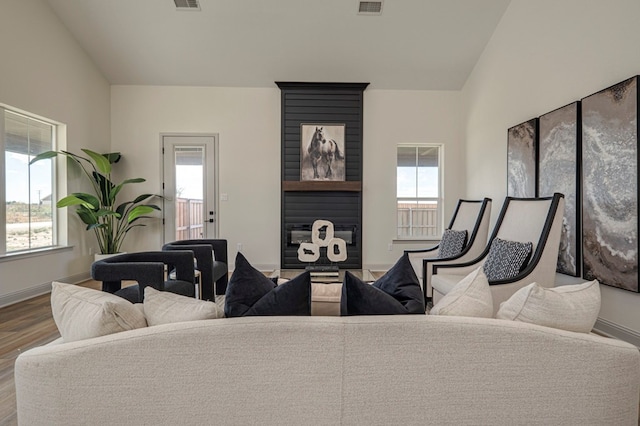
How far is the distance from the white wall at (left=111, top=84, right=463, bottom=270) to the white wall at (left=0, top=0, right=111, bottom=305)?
1.57ft

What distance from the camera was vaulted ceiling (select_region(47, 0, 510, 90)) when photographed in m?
4.52

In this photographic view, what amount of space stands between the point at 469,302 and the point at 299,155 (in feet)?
15.1

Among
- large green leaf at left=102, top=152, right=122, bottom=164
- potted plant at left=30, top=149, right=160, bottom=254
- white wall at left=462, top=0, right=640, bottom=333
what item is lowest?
potted plant at left=30, top=149, right=160, bottom=254

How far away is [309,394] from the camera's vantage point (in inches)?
44.5

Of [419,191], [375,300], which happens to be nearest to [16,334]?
[375,300]

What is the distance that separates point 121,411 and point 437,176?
554cm

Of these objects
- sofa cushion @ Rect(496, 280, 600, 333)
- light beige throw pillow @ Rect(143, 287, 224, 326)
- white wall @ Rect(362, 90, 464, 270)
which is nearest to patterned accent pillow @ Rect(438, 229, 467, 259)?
white wall @ Rect(362, 90, 464, 270)

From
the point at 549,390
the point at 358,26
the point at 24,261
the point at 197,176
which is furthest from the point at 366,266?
the point at 549,390

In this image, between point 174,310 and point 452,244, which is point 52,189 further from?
point 452,244

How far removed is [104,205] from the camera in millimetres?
5211

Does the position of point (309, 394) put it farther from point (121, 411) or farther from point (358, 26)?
point (358, 26)

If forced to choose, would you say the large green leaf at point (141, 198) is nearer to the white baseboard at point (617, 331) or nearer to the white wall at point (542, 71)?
the white wall at point (542, 71)

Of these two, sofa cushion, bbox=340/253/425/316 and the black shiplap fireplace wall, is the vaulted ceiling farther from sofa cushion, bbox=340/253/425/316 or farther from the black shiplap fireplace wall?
sofa cushion, bbox=340/253/425/316

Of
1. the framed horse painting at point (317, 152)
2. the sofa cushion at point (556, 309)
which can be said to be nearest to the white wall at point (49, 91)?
the framed horse painting at point (317, 152)
